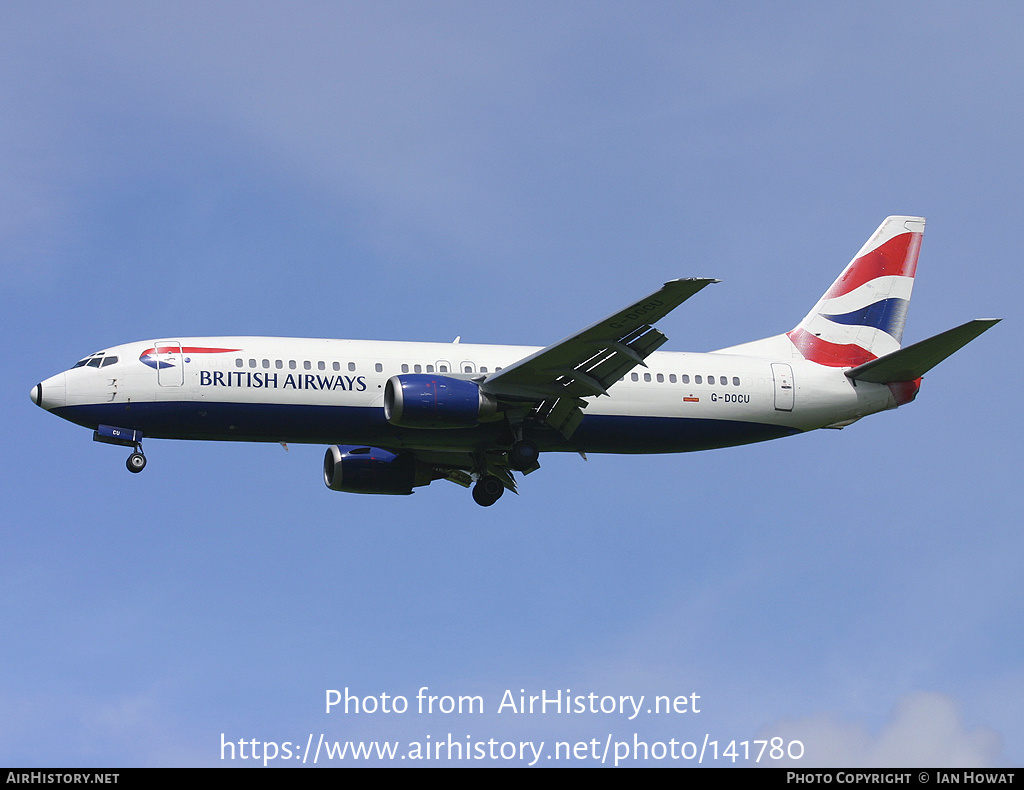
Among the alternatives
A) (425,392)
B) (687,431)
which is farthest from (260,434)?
(687,431)

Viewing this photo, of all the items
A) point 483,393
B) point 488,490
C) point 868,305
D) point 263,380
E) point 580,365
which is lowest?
point 488,490

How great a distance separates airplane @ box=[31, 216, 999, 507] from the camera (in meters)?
33.7

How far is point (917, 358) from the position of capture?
122 ft

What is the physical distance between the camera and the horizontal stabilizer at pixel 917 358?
1346 inches

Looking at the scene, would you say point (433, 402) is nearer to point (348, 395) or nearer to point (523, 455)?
point (348, 395)

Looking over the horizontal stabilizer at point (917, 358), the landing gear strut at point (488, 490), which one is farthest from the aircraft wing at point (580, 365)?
the horizontal stabilizer at point (917, 358)

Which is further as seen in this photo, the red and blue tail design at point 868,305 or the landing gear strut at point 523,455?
the red and blue tail design at point 868,305

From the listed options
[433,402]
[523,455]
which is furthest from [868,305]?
[433,402]

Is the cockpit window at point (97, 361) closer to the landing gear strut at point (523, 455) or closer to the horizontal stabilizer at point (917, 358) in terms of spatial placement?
the landing gear strut at point (523, 455)

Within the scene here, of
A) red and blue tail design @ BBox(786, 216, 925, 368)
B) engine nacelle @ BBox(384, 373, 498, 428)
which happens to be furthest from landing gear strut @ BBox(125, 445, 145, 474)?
red and blue tail design @ BBox(786, 216, 925, 368)

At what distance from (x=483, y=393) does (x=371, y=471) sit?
245 inches

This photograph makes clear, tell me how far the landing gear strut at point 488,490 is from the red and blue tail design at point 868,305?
10371 mm
